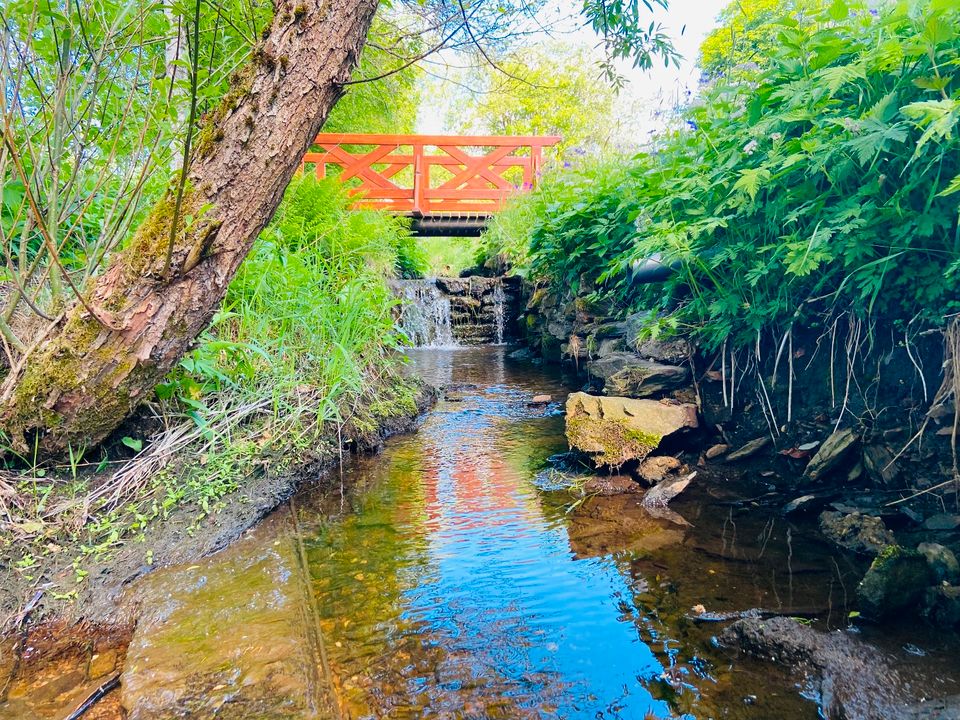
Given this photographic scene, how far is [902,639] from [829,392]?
1.54m

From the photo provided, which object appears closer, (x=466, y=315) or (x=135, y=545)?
(x=135, y=545)

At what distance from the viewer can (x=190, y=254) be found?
2.38 m

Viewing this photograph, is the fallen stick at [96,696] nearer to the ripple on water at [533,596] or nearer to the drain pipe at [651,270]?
the ripple on water at [533,596]

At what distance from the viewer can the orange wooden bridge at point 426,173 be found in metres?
11.3

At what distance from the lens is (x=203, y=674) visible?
67.2 inches

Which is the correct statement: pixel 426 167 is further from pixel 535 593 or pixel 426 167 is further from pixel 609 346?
pixel 535 593

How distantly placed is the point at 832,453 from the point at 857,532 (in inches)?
20.7

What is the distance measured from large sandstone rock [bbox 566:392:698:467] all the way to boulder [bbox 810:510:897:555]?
0.99 metres

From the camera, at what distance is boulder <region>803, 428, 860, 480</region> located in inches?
111

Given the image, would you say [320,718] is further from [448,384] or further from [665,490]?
[448,384]

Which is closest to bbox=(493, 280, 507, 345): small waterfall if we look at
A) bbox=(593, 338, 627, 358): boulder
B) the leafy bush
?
bbox=(593, 338, 627, 358): boulder

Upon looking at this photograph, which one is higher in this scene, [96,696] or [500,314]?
[500,314]

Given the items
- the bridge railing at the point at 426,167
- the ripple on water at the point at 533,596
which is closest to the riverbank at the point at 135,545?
the ripple on water at the point at 533,596

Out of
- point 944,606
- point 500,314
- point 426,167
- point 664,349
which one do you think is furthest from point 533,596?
point 426,167
